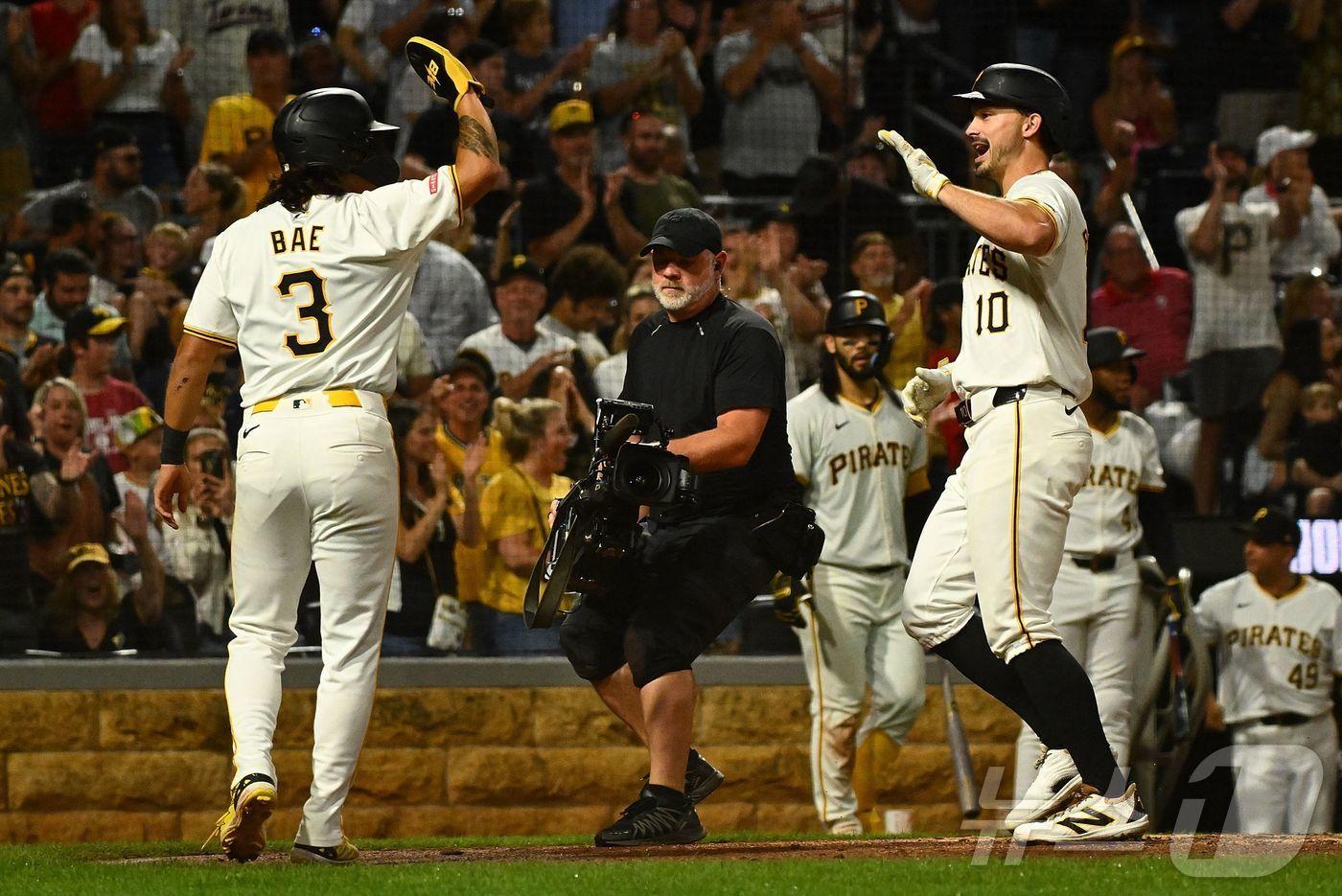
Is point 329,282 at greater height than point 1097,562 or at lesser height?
greater

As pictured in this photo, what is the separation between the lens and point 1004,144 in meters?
5.14

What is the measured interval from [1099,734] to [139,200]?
703cm

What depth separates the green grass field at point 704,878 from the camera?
4406 mm

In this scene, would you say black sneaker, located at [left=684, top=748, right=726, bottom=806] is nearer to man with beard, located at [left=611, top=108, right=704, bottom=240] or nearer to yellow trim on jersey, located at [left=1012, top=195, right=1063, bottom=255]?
yellow trim on jersey, located at [left=1012, top=195, right=1063, bottom=255]

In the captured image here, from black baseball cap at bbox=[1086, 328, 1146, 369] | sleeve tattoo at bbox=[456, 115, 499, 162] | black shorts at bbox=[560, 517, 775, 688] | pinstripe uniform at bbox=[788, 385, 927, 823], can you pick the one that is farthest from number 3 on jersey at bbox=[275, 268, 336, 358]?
black baseball cap at bbox=[1086, 328, 1146, 369]

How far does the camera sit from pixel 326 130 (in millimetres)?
5227

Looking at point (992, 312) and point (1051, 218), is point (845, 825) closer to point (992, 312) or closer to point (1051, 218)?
point (992, 312)

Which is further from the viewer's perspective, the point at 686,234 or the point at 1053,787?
the point at 686,234

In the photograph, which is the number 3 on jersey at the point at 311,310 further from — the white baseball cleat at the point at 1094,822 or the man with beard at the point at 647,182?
the man with beard at the point at 647,182

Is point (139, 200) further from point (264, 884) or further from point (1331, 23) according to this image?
point (1331, 23)

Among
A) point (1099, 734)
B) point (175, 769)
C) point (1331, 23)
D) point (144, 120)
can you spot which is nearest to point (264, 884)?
point (1099, 734)

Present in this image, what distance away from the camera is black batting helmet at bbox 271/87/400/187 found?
5.23 m

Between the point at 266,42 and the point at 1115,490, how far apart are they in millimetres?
5398

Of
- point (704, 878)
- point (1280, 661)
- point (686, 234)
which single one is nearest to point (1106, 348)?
point (1280, 661)
